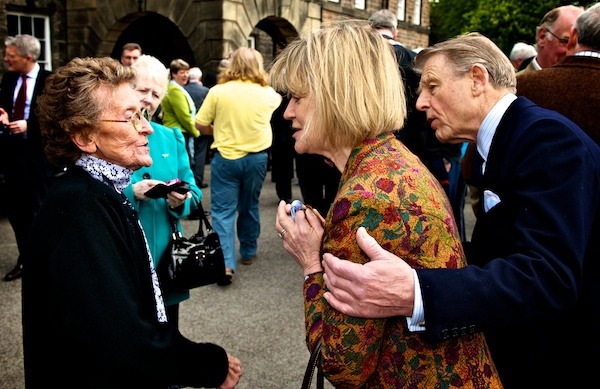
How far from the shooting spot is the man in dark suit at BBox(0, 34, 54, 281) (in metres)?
5.45

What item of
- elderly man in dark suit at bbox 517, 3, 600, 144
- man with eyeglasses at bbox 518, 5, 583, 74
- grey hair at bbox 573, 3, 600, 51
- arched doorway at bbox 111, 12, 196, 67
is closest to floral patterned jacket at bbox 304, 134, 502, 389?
elderly man in dark suit at bbox 517, 3, 600, 144

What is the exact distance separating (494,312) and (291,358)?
2.72 m

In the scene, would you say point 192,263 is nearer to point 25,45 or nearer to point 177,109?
point 25,45

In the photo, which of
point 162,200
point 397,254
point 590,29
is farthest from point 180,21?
point 397,254

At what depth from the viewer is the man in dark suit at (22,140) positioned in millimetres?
5453

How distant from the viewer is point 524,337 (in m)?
1.83

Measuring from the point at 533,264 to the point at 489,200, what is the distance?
397 millimetres

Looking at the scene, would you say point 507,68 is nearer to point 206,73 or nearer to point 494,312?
point 494,312

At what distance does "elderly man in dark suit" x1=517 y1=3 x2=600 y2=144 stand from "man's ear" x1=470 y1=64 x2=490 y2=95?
0.81 meters

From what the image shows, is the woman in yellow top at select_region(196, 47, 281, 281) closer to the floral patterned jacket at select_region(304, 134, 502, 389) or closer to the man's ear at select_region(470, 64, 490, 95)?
the man's ear at select_region(470, 64, 490, 95)

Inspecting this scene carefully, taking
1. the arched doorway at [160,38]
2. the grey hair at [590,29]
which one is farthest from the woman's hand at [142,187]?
the arched doorway at [160,38]

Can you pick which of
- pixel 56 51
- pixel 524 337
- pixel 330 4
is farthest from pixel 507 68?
pixel 330 4

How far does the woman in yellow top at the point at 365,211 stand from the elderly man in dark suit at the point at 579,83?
1124 millimetres

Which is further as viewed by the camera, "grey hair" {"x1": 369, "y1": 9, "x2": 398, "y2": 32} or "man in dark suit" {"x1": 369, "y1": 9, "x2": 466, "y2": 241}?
"grey hair" {"x1": 369, "y1": 9, "x2": 398, "y2": 32}
